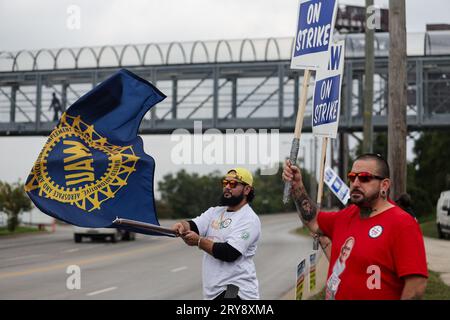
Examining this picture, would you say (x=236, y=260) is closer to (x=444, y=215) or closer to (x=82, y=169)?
(x=82, y=169)

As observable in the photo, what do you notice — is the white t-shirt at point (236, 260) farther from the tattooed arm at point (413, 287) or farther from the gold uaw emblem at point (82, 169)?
the tattooed arm at point (413, 287)

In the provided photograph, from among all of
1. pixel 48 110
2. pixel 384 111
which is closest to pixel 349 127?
pixel 384 111

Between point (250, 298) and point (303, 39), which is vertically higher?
point (303, 39)

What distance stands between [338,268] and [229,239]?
1633 mm

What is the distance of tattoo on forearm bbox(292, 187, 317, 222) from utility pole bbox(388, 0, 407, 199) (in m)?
6.70

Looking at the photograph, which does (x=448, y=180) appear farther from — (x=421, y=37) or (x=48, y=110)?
(x=48, y=110)

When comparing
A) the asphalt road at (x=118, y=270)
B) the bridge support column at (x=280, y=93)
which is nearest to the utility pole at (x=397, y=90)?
the asphalt road at (x=118, y=270)

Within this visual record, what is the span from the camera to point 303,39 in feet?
20.7

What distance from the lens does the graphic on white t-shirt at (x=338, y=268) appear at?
184 inches

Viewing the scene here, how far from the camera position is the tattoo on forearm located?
5.48 meters

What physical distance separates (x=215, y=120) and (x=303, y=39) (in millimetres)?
28315

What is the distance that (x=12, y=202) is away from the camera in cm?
3997

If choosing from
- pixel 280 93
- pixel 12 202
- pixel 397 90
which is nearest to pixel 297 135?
pixel 397 90
